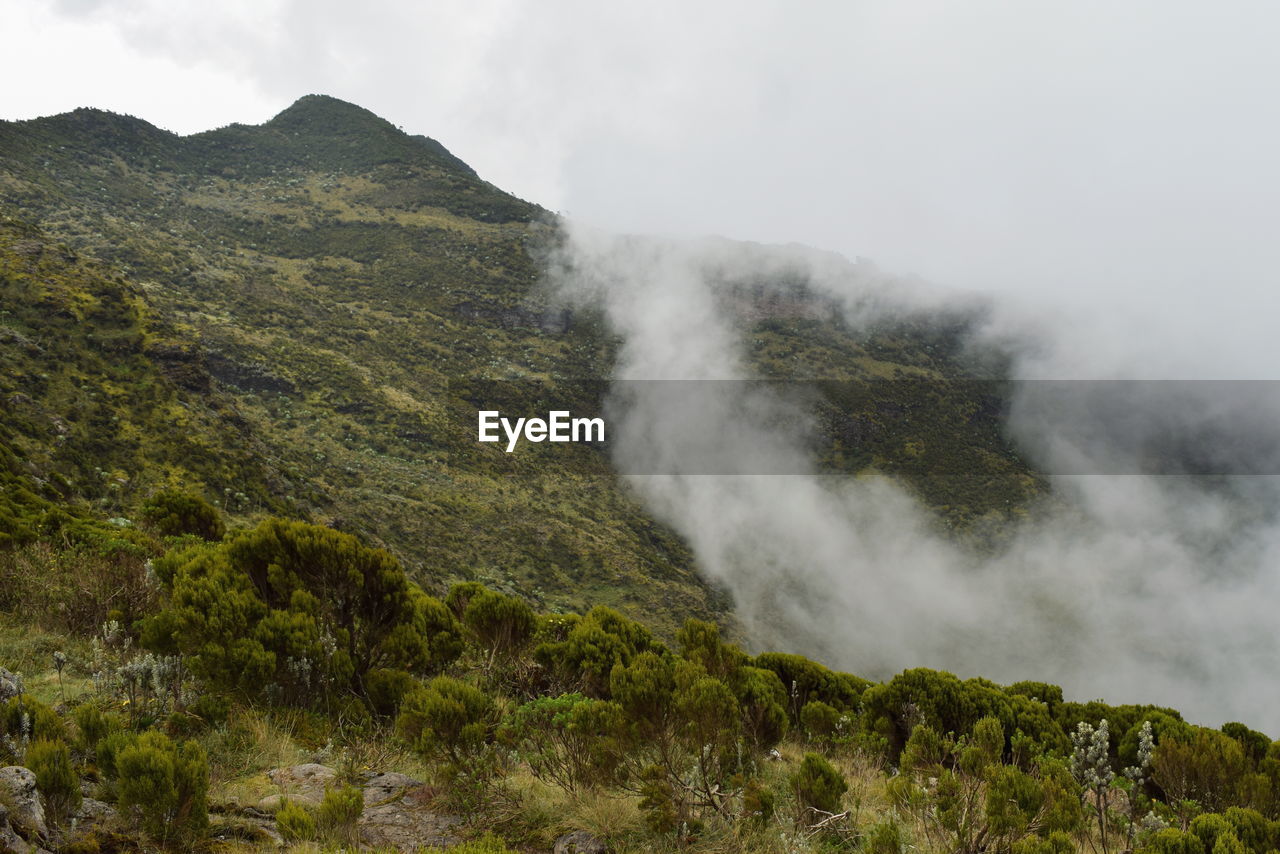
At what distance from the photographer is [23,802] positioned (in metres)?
3.71

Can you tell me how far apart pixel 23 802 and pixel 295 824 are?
154cm

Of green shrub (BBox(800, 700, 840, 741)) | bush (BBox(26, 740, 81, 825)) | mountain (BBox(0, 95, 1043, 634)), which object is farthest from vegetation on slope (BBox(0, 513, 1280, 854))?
mountain (BBox(0, 95, 1043, 634))

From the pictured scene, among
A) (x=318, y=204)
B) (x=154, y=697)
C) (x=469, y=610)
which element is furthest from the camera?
A: (x=318, y=204)

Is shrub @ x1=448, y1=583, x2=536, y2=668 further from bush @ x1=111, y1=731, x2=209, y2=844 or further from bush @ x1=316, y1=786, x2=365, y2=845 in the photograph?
bush @ x1=111, y1=731, x2=209, y2=844

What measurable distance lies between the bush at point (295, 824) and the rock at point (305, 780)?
776mm

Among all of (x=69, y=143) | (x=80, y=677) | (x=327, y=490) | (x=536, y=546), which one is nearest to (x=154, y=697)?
(x=80, y=677)

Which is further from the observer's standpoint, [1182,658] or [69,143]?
[1182,658]

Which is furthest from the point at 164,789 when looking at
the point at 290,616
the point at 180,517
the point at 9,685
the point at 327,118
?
the point at 327,118

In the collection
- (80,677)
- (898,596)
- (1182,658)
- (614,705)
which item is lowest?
(1182,658)

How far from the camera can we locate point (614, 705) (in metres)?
5.86

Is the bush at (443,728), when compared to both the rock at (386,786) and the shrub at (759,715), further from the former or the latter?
the shrub at (759,715)

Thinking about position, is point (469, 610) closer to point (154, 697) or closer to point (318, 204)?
point (154, 697)

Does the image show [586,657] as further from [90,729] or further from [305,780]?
[90,729]

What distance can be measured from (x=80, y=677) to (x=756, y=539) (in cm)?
10080
